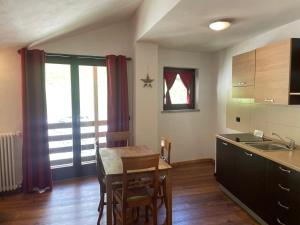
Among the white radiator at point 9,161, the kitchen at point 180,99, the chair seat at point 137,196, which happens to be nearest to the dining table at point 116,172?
the kitchen at point 180,99

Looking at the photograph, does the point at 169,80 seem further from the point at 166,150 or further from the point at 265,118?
the point at 166,150

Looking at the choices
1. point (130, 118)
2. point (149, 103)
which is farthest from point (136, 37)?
point (130, 118)

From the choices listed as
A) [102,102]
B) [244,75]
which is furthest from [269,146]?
[102,102]

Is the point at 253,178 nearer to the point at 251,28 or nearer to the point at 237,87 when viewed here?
the point at 237,87

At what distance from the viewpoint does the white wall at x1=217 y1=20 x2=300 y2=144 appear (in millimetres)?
2824

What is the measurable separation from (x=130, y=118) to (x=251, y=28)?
2.35 metres

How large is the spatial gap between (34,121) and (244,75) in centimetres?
309

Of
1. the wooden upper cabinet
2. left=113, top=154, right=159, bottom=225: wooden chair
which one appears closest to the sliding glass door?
left=113, top=154, right=159, bottom=225: wooden chair

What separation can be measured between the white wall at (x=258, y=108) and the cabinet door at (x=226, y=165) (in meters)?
0.64

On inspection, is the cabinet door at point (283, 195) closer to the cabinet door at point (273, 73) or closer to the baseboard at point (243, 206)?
the baseboard at point (243, 206)

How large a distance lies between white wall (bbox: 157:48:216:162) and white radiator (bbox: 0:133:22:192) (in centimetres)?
242

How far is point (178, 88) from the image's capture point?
4578mm

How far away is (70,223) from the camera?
2.59 meters

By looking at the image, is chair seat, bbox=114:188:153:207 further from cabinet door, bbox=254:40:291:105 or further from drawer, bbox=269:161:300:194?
cabinet door, bbox=254:40:291:105
